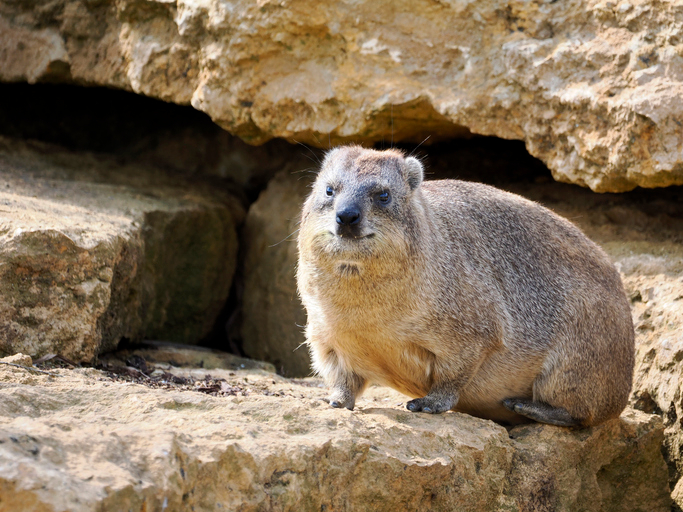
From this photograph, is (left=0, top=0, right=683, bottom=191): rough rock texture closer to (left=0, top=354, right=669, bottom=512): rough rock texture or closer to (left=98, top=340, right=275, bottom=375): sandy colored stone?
(left=98, top=340, right=275, bottom=375): sandy colored stone

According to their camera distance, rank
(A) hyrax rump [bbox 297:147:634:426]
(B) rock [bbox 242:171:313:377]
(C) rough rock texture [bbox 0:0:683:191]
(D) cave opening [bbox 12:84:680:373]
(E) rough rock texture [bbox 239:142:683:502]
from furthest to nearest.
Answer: (D) cave opening [bbox 12:84:680:373] < (B) rock [bbox 242:171:313:377] < (C) rough rock texture [bbox 0:0:683:191] < (E) rough rock texture [bbox 239:142:683:502] < (A) hyrax rump [bbox 297:147:634:426]

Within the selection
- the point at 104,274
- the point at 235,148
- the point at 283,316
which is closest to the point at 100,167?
the point at 235,148

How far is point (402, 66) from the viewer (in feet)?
22.7

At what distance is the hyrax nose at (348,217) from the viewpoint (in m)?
4.52

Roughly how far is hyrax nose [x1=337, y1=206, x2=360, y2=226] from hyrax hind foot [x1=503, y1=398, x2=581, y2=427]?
1.95 meters

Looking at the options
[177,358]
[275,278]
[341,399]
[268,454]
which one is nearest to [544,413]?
[341,399]

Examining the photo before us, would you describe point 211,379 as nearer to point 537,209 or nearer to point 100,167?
point 537,209

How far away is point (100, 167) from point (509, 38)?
5.04 metres

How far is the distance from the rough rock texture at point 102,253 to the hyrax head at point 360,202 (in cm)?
177

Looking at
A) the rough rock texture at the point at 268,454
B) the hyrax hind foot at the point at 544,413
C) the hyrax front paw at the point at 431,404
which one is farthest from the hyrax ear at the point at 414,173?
the hyrax hind foot at the point at 544,413

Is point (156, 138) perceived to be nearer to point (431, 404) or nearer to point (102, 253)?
point (102, 253)

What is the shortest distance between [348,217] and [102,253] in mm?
2161

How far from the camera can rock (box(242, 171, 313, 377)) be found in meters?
8.33

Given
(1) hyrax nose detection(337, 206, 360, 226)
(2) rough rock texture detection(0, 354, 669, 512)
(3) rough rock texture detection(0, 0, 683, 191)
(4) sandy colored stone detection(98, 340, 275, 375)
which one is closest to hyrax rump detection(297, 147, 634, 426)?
(1) hyrax nose detection(337, 206, 360, 226)
